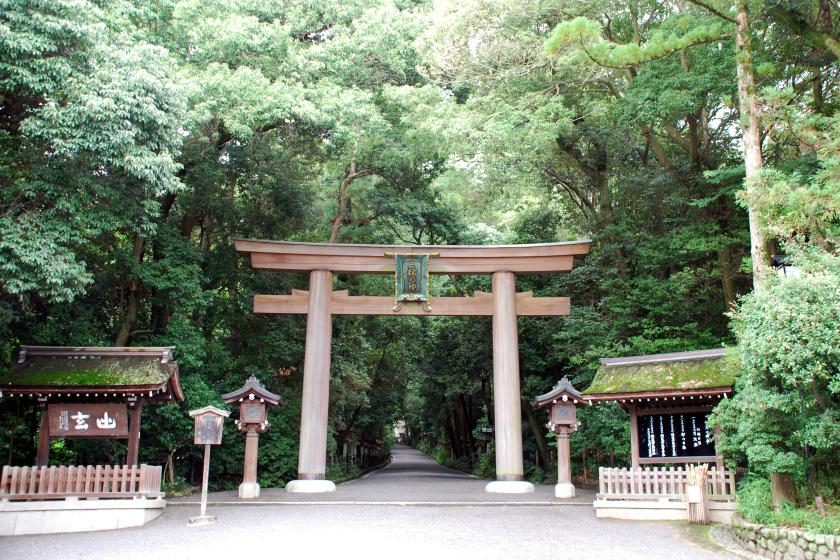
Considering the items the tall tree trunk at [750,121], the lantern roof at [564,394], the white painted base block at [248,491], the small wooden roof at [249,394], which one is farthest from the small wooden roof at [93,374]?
the tall tree trunk at [750,121]

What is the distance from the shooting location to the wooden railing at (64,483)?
10.2 metres

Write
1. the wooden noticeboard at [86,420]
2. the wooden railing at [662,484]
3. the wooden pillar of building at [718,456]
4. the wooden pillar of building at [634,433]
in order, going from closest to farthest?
1. the wooden railing at [662,484]
2. the wooden pillar of building at [718,456]
3. the wooden noticeboard at [86,420]
4. the wooden pillar of building at [634,433]

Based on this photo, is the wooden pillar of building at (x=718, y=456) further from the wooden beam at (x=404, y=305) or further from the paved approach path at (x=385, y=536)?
the wooden beam at (x=404, y=305)

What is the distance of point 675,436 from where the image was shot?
11.5 metres

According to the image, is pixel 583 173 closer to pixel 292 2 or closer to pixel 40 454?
pixel 292 2

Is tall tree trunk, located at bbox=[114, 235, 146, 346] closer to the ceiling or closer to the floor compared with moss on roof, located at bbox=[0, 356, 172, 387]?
closer to the ceiling

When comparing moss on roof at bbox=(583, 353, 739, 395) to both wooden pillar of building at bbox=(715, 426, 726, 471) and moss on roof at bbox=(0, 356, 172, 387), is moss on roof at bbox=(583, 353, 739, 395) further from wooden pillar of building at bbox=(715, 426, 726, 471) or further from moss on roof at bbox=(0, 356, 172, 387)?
moss on roof at bbox=(0, 356, 172, 387)

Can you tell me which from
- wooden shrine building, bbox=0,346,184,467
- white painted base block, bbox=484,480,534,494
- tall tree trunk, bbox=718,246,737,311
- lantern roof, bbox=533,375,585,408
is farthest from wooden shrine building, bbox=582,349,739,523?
wooden shrine building, bbox=0,346,184,467

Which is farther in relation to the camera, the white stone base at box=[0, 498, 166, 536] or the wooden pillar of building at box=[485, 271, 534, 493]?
the wooden pillar of building at box=[485, 271, 534, 493]

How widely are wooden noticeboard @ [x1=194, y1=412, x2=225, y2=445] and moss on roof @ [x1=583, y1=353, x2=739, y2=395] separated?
22.1 ft

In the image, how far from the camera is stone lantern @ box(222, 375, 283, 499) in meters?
13.0

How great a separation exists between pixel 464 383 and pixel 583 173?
8862 mm

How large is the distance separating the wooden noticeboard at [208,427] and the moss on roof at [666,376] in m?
6.73

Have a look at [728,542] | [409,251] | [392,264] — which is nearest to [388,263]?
[392,264]
